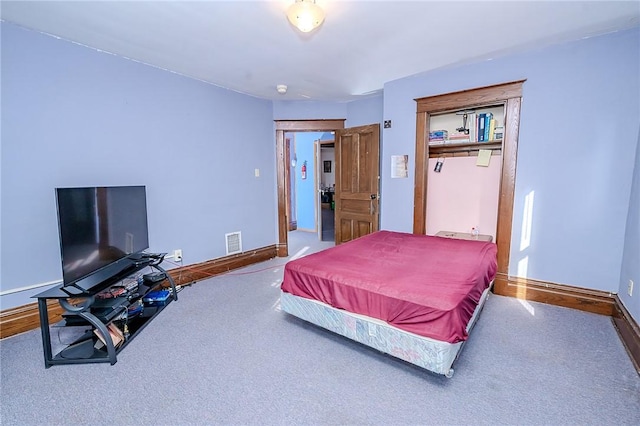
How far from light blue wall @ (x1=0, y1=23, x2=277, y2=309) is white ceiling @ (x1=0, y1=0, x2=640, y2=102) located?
25cm

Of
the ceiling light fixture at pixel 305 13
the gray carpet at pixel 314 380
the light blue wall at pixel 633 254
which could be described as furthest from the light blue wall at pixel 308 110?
the light blue wall at pixel 633 254

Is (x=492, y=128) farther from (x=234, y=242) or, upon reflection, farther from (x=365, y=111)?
(x=234, y=242)

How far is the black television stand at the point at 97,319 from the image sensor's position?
6.08 ft

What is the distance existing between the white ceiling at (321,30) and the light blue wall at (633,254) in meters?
1.29

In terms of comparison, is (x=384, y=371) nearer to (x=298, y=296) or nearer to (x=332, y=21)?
(x=298, y=296)

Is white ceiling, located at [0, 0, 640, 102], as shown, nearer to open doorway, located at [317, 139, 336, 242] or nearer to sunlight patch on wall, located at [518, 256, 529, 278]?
sunlight patch on wall, located at [518, 256, 529, 278]

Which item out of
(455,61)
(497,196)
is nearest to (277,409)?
(497,196)

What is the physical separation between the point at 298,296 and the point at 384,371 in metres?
0.81

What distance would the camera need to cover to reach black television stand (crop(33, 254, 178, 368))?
1854 millimetres

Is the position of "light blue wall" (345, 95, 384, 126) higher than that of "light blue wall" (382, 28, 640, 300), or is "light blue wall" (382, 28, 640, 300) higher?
"light blue wall" (345, 95, 384, 126)

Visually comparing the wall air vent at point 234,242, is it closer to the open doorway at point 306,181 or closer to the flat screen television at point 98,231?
the flat screen television at point 98,231

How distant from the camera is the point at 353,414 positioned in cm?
148

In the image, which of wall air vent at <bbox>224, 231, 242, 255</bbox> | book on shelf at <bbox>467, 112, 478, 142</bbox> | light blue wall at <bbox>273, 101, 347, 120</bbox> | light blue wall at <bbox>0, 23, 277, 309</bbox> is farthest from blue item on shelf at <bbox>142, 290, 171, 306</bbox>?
book on shelf at <bbox>467, 112, 478, 142</bbox>

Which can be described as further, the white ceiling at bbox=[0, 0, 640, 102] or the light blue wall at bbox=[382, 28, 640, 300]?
the light blue wall at bbox=[382, 28, 640, 300]
